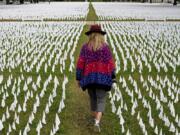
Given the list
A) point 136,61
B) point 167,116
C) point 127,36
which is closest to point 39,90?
Answer: point 167,116

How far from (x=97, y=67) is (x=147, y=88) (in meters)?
3.05

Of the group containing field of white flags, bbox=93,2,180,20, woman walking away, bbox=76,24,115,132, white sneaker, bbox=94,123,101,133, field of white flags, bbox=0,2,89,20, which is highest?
woman walking away, bbox=76,24,115,132

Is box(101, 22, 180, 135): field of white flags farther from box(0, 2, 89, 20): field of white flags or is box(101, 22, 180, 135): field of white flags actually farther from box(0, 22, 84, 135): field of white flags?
box(0, 2, 89, 20): field of white flags

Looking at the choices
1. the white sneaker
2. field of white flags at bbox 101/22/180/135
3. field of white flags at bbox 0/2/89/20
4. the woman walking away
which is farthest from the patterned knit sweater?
field of white flags at bbox 0/2/89/20

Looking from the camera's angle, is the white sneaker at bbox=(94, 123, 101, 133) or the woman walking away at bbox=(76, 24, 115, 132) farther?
the white sneaker at bbox=(94, 123, 101, 133)

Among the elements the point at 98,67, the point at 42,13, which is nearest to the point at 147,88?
the point at 98,67

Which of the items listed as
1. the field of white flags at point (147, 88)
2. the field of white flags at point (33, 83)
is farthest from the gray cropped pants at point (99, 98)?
the field of white flags at point (33, 83)

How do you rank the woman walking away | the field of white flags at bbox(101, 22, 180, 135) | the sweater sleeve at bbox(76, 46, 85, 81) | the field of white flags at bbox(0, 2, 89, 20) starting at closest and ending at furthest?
1. the woman walking away
2. the sweater sleeve at bbox(76, 46, 85, 81)
3. the field of white flags at bbox(101, 22, 180, 135)
4. the field of white flags at bbox(0, 2, 89, 20)

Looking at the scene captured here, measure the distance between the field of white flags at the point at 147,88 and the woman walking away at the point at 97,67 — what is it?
0.68m

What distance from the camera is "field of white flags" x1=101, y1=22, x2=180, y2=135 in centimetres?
753

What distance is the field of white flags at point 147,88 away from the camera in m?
7.53

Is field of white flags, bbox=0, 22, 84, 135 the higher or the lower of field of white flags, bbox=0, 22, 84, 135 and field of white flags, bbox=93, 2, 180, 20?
the lower

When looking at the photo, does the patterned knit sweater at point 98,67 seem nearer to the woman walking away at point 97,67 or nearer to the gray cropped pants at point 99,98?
the woman walking away at point 97,67

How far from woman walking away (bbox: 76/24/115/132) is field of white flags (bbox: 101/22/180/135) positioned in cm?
68
